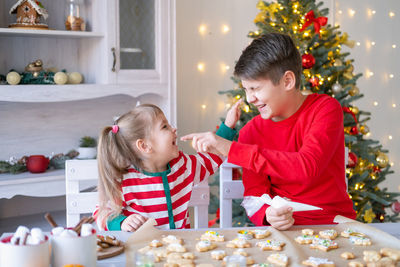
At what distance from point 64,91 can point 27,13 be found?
456 mm

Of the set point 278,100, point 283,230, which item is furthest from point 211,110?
point 283,230

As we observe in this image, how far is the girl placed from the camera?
1.55m

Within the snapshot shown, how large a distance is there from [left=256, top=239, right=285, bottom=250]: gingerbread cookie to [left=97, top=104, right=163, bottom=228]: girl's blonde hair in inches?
20.6

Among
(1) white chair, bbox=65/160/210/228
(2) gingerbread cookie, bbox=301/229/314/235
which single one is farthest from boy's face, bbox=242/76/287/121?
(2) gingerbread cookie, bbox=301/229/314/235

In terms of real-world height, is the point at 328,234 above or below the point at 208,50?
below

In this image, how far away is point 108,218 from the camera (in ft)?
4.90

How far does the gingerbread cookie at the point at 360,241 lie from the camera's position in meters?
1.18

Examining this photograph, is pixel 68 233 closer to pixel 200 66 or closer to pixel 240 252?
pixel 240 252

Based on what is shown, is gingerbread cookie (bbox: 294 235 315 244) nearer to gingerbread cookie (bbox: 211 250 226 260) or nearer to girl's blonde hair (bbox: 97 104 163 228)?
gingerbread cookie (bbox: 211 250 226 260)

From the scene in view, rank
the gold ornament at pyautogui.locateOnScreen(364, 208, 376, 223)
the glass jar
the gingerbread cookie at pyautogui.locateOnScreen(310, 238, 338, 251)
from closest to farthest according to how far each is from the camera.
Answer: the gingerbread cookie at pyautogui.locateOnScreen(310, 238, 338, 251) < the gold ornament at pyautogui.locateOnScreen(364, 208, 376, 223) < the glass jar

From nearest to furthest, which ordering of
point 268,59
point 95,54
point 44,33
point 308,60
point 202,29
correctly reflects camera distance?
point 268,59 → point 308,60 → point 44,33 → point 95,54 → point 202,29

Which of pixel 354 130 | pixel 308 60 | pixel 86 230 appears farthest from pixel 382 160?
pixel 86 230

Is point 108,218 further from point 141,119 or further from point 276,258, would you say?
point 276,258

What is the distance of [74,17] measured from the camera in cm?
275
